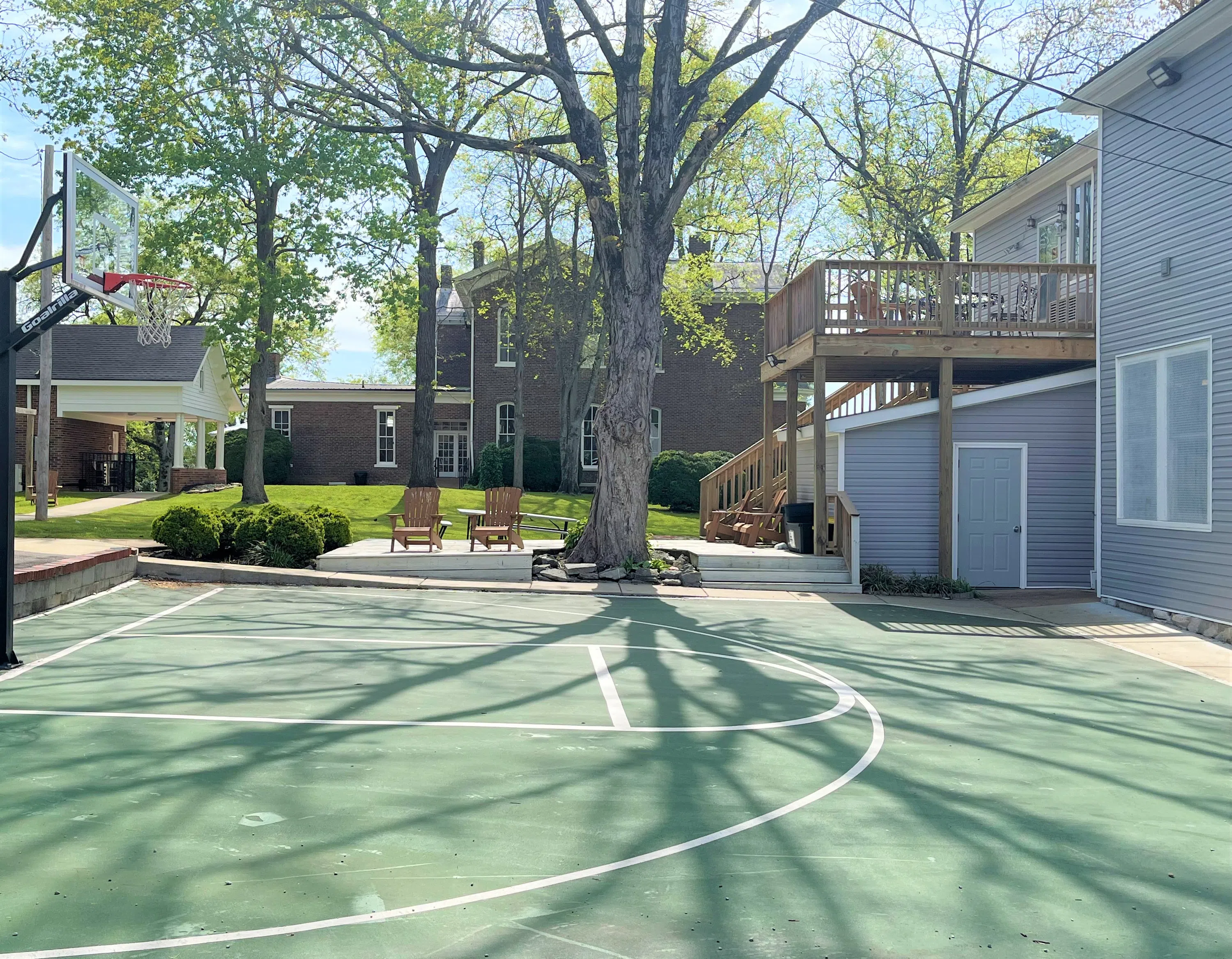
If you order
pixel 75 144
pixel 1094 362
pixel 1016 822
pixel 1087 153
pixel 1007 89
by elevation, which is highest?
pixel 1007 89

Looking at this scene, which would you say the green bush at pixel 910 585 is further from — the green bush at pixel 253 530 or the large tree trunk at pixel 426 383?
the large tree trunk at pixel 426 383

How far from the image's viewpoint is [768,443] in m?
21.8

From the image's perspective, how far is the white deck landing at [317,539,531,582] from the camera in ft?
55.2

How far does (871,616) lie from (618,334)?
6.28m

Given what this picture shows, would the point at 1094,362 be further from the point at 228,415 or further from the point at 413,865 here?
the point at 228,415

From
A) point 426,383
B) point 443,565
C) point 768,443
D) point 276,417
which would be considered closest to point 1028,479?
point 768,443

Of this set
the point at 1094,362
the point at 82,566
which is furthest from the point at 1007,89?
the point at 82,566

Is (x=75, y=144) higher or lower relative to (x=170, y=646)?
higher

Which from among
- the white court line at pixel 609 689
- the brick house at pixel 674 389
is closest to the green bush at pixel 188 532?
the white court line at pixel 609 689

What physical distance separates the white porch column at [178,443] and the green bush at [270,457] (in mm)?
5095

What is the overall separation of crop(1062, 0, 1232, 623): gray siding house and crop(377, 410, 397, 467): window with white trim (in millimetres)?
29406

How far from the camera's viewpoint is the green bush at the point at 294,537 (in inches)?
682

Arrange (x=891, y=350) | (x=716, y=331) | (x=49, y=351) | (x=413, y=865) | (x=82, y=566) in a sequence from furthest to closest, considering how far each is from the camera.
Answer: (x=716, y=331), (x=49, y=351), (x=891, y=350), (x=82, y=566), (x=413, y=865)

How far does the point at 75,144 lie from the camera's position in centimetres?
2336
